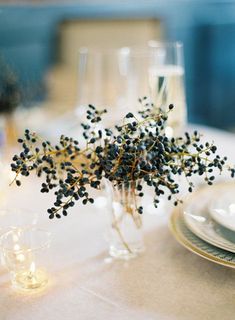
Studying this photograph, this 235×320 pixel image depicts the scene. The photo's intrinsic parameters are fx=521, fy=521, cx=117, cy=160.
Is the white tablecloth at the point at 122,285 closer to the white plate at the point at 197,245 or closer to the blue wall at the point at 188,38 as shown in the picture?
the white plate at the point at 197,245

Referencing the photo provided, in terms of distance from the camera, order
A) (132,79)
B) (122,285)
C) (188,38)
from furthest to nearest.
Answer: (188,38) → (132,79) → (122,285)

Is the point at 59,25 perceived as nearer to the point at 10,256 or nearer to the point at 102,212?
the point at 102,212

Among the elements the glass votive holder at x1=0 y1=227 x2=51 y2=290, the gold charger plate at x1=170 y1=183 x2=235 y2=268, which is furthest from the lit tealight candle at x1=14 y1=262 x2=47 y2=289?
the gold charger plate at x1=170 y1=183 x2=235 y2=268

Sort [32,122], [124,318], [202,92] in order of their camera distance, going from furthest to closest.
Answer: [202,92] → [32,122] → [124,318]

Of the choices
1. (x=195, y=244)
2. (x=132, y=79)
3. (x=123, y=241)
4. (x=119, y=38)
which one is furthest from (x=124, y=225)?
(x=119, y=38)

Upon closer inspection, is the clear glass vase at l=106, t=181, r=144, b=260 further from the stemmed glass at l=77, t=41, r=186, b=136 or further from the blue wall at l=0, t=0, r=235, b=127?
the blue wall at l=0, t=0, r=235, b=127

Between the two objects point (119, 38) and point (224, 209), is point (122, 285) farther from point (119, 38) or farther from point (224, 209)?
point (119, 38)

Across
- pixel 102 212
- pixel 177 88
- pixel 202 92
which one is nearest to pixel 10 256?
pixel 102 212
